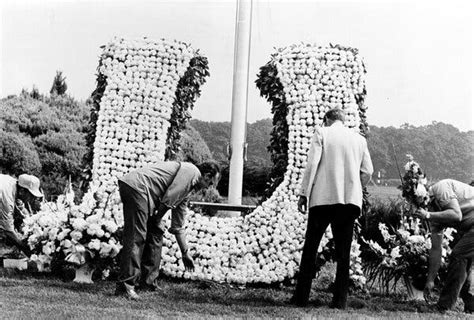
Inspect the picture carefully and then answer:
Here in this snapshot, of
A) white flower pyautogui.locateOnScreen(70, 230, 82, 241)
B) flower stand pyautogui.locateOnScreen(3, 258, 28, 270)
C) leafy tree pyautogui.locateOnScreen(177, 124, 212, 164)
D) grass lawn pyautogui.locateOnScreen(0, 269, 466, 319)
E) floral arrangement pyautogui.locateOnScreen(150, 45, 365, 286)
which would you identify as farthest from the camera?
leafy tree pyautogui.locateOnScreen(177, 124, 212, 164)

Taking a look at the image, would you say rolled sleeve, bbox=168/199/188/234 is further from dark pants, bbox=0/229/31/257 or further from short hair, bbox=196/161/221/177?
dark pants, bbox=0/229/31/257

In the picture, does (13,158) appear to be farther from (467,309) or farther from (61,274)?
(467,309)

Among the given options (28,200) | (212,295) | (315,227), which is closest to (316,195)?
(315,227)

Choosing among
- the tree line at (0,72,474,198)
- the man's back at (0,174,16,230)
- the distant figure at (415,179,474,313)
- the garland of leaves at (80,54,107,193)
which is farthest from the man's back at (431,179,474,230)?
the man's back at (0,174,16,230)

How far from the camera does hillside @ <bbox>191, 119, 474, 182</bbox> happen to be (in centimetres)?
1463

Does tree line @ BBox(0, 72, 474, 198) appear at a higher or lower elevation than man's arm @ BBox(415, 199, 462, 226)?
higher

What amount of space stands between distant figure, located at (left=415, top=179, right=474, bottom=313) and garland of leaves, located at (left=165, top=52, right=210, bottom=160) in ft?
10.8

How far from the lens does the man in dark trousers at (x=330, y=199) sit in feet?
20.8

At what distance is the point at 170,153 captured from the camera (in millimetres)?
8586

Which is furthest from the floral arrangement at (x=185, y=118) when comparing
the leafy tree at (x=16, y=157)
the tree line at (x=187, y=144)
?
the leafy tree at (x=16, y=157)

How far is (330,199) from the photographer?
20.7 feet

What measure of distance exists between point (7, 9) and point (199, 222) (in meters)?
3.58

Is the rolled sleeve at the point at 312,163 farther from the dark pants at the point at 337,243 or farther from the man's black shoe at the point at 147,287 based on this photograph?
the man's black shoe at the point at 147,287

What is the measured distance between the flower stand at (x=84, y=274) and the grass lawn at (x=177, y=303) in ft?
0.39
